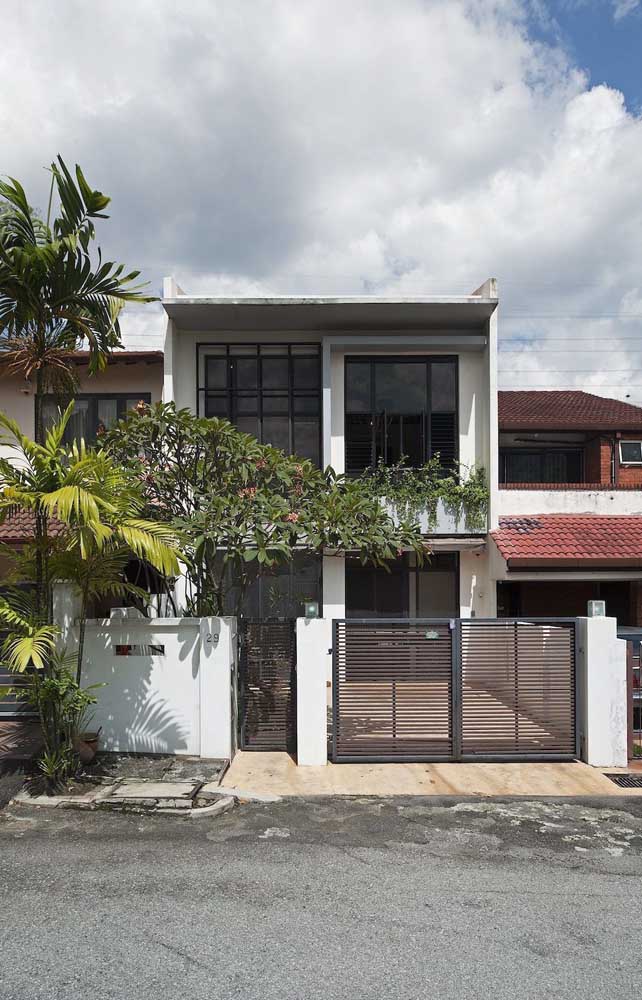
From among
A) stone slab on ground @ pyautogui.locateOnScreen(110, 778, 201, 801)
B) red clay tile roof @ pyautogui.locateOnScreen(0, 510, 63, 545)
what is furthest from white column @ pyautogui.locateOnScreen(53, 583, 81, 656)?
red clay tile roof @ pyautogui.locateOnScreen(0, 510, 63, 545)

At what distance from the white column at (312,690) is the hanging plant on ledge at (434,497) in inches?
218

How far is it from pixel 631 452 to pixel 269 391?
31.0 ft

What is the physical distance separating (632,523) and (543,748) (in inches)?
270

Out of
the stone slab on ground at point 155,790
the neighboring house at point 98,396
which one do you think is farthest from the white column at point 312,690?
the neighboring house at point 98,396

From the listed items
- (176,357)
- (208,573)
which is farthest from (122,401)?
(208,573)

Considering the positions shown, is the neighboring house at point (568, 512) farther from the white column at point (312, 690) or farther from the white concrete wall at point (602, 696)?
the white column at point (312, 690)

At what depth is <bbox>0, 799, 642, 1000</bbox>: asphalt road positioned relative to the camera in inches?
149

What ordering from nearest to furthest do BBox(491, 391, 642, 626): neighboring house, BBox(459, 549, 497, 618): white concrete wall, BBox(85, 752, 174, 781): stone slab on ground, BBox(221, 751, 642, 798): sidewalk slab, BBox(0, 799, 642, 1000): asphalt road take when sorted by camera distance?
BBox(0, 799, 642, 1000): asphalt road, BBox(221, 751, 642, 798): sidewalk slab, BBox(85, 752, 174, 781): stone slab on ground, BBox(491, 391, 642, 626): neighboring house, BBox(459, 549, 497, 618): white concrete wall

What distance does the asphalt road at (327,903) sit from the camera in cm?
377

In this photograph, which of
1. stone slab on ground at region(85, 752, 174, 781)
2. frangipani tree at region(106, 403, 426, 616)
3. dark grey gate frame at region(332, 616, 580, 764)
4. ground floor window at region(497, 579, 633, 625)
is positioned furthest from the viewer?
ground floor window at region(497, 579, 633, 625)

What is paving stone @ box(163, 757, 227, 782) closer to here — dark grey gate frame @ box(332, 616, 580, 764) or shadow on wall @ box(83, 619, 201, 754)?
shadow on wall @ box(83, 619, 201, 754)

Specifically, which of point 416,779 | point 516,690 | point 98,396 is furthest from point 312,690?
point 98,396

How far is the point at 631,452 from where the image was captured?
16859 mm

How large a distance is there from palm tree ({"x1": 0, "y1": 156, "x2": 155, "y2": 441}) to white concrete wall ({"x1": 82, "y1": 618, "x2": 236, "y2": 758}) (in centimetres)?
271
